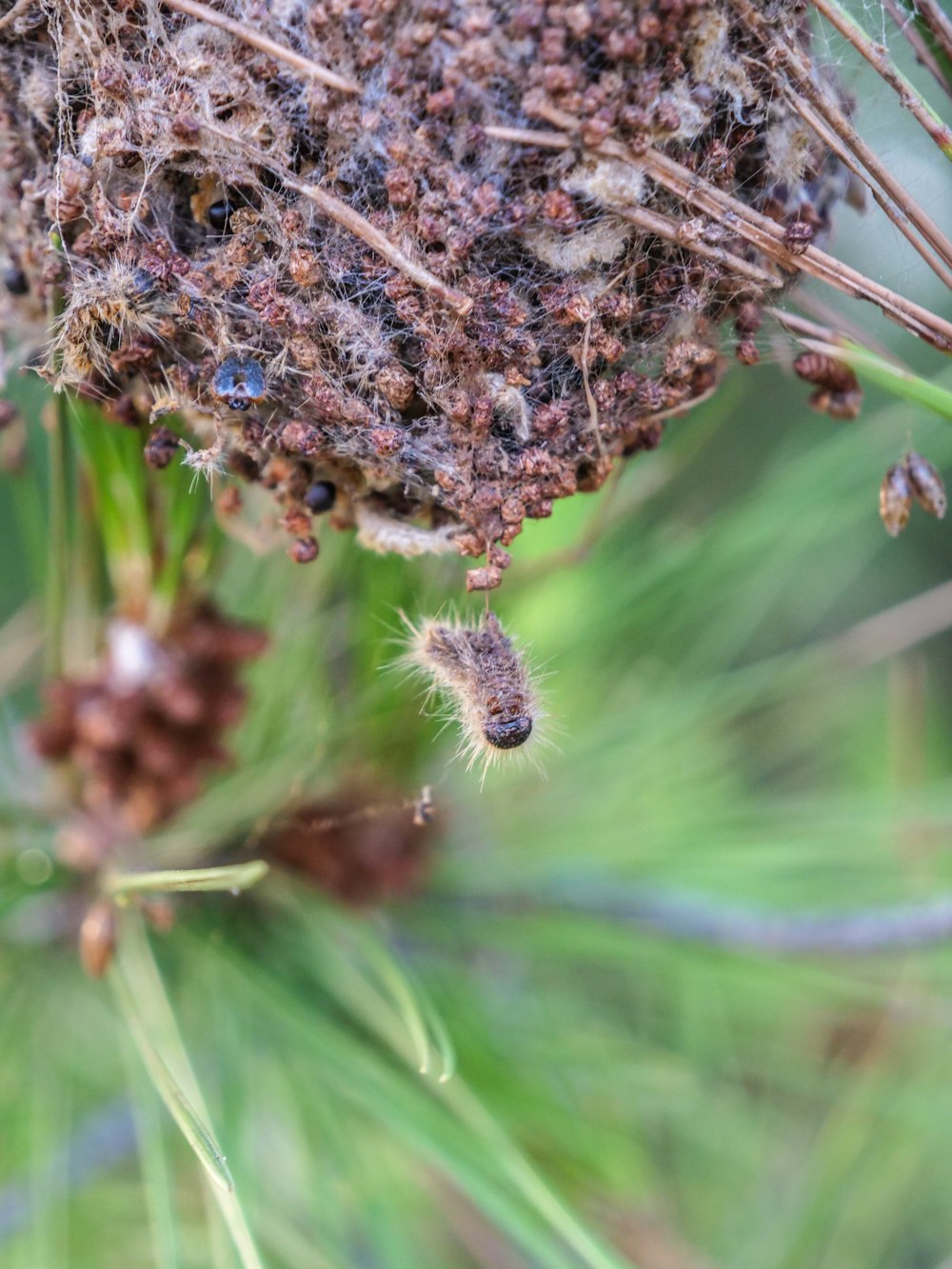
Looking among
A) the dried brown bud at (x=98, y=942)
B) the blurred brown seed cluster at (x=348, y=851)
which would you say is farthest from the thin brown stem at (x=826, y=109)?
the dried brown bud at (x=98, y=942)

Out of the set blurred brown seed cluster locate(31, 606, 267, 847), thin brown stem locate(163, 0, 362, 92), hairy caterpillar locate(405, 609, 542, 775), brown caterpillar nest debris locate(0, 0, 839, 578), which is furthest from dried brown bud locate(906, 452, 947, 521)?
blurred brown seed cluster locate(31, 606, 267, 847)

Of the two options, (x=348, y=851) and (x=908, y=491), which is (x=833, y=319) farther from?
(x=348, y=851)

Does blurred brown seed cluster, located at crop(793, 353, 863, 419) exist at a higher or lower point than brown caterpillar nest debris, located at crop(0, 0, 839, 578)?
lower

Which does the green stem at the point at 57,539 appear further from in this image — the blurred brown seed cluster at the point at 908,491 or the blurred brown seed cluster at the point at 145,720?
the blurred brown seed cluster at the point at 908,491

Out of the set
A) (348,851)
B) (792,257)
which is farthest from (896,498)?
(348,851)

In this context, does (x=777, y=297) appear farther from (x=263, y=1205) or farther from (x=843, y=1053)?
(x=843, y=1053)

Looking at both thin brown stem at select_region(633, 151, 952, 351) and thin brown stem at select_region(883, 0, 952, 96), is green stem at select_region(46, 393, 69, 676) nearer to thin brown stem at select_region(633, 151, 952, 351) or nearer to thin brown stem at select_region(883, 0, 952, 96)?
thin brown stem at select_region(633, 151, 952, 351)
